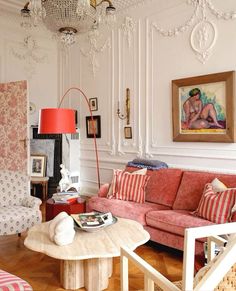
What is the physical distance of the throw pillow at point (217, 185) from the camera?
9.92 ft

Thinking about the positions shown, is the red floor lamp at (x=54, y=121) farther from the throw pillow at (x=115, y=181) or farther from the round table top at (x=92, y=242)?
the round table top at (x=92, y=242)

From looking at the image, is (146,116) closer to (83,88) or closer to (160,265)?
(83,88)

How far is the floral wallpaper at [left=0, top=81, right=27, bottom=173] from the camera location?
4.95 metres

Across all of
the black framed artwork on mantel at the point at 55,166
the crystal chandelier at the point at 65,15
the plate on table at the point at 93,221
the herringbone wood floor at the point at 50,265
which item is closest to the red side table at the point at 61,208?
the herringbone wood floor at the point at 50,265

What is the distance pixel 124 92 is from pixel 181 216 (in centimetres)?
244

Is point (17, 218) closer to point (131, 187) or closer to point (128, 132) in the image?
point (131, 187)

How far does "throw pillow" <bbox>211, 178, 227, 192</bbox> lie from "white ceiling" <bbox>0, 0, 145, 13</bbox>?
2.90m

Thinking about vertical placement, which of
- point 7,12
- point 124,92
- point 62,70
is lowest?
point 124,92

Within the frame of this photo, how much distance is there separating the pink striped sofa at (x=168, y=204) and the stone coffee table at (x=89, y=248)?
56 cm

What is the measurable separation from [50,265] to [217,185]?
1.79 metres

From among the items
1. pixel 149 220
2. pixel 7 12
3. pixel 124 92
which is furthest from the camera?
pixel 7 12

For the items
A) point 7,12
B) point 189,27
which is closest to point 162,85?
point 189,27

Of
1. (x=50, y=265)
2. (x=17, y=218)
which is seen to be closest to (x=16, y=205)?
(x=17, y=218)

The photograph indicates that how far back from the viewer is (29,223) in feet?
10.8
